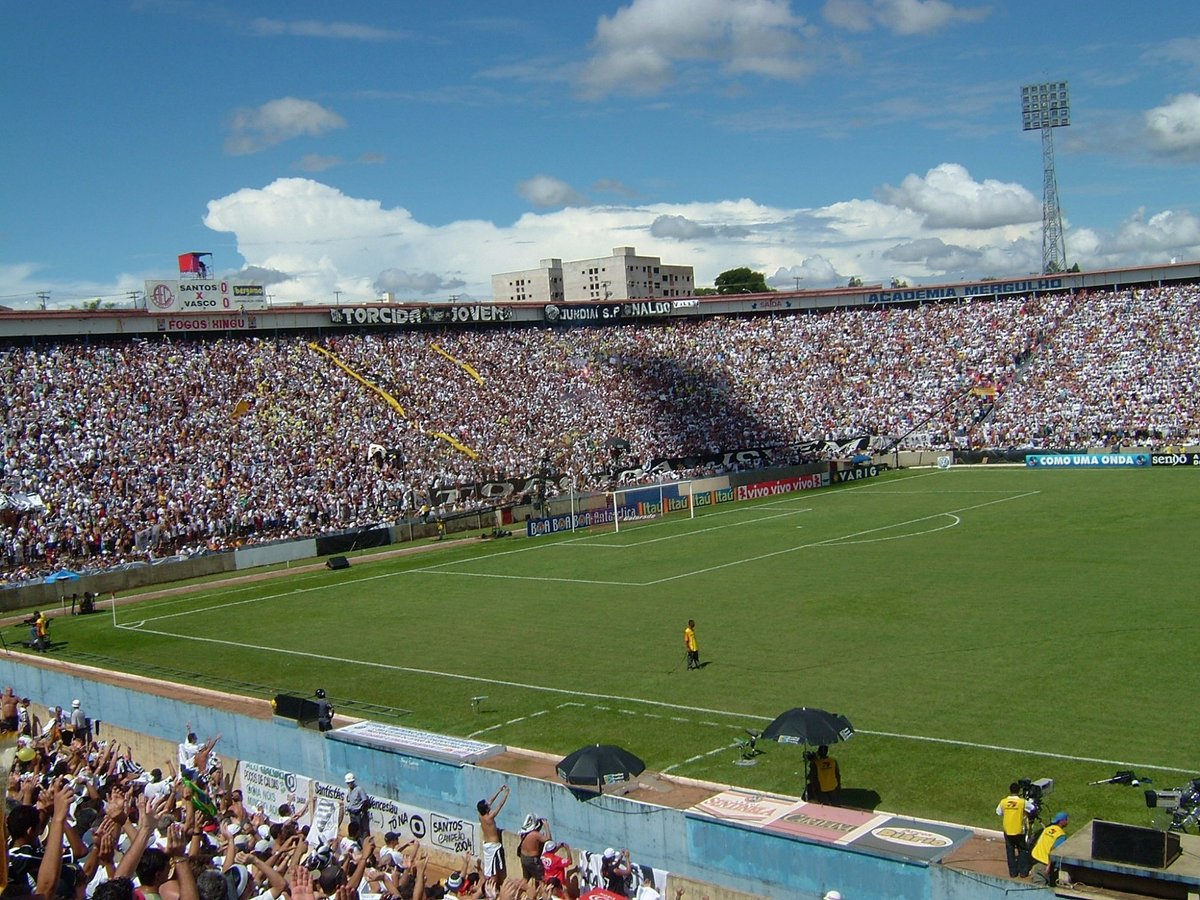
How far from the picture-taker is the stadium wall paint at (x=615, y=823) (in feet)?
46.1

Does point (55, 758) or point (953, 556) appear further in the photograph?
point (953, 556)

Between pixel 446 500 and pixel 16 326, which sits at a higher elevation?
pixel 16 326

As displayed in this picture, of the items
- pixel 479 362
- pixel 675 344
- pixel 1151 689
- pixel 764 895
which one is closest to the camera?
pixel 764 895

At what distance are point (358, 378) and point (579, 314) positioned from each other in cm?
2247

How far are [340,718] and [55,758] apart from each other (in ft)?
26.5

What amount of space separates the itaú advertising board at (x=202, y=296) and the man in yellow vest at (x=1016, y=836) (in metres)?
63.5

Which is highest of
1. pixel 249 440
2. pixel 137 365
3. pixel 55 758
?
pixel 137 365

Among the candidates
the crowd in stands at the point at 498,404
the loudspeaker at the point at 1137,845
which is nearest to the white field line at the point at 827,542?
the crowd in stands at the point at 498,404

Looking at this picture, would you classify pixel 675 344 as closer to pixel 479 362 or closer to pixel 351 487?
pixel 479 362

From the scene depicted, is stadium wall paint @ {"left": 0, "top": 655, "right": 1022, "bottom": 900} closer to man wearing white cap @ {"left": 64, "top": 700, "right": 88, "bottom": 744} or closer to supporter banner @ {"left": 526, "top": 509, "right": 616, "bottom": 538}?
man wearing white cap @ {"left": 64, "top": 700, "right": 88, "bottom": 744}

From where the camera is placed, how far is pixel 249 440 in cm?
6219

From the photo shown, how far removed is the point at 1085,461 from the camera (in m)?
68.6

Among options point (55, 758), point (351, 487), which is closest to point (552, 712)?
point (55, 758)

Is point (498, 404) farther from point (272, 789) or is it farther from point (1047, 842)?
point (1047, 842)
